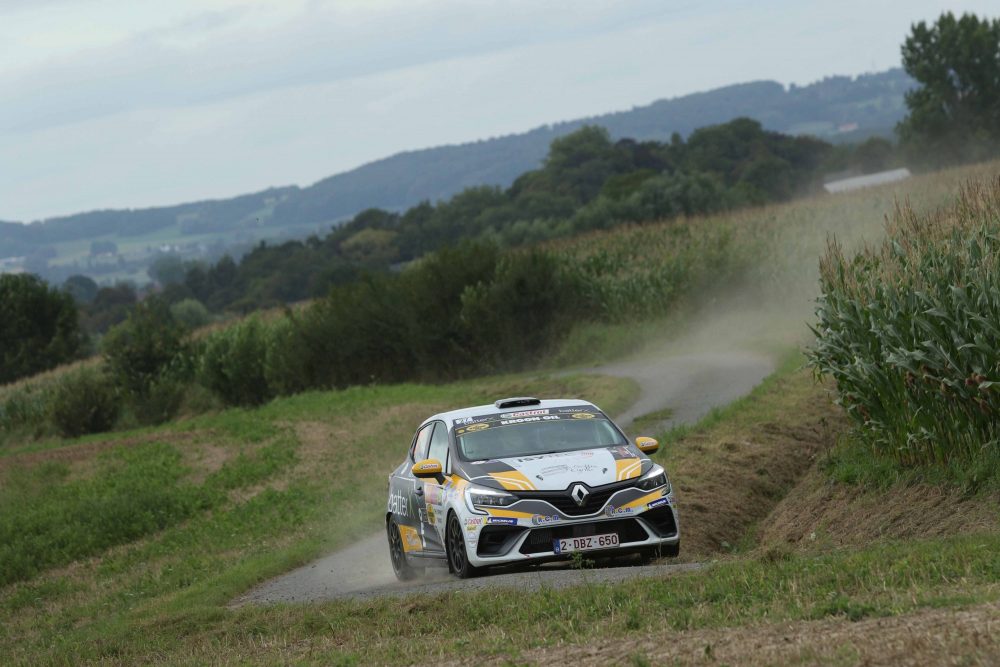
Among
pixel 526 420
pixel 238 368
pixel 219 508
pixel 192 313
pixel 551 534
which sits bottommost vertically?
pixel 192 313

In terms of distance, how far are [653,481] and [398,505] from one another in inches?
135

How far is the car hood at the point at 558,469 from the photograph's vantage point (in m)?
13.3

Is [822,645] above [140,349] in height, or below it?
above

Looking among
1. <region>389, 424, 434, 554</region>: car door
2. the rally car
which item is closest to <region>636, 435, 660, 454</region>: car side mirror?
the rally car

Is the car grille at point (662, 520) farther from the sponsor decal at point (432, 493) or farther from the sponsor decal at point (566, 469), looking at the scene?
the sponsor decal at point (432, 493)

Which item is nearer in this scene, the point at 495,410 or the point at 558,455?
the point at 558,455

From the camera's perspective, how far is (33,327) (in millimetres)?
87438

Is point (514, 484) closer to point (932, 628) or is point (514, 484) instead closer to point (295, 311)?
point (932, 628)

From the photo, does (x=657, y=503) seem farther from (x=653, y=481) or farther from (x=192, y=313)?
(x=192, y=313)

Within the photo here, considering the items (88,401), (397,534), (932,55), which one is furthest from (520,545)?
(932,55)

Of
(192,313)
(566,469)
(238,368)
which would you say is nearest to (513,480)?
(566,469)

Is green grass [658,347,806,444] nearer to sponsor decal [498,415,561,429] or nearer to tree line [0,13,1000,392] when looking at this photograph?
sponsor decal [498,415,561,429]

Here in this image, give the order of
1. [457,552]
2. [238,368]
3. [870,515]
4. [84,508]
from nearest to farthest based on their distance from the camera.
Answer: [457,552], [870,515], [84,508], [238,368]

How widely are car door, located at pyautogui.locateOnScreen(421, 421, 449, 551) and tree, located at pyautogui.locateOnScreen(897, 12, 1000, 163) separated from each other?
3534 inches
